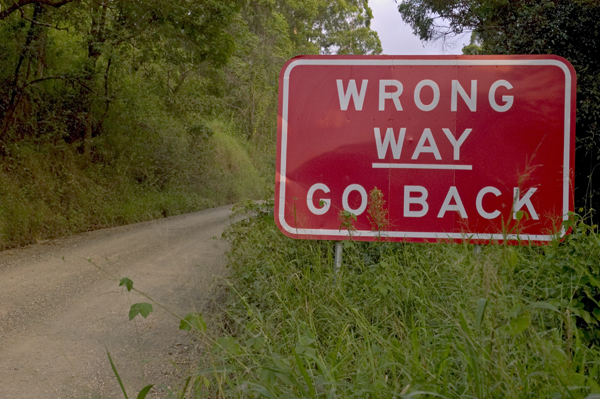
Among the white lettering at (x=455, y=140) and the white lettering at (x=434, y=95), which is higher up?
the white lettering at (x=434, y=95)

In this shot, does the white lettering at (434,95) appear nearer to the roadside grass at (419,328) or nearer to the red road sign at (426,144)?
the red road sign at (426,144)

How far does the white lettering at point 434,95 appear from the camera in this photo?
374 centimetres

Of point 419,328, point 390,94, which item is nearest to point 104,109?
point 390,94

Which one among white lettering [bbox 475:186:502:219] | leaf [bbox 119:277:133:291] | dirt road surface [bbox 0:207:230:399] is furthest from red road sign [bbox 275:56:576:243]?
leaf [bbox 119:277:133:291]

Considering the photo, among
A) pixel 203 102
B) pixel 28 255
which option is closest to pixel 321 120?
pixel 28 255

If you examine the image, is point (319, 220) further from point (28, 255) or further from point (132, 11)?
point (132, 11)

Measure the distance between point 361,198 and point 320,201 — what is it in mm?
287

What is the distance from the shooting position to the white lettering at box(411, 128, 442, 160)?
3.73 meters

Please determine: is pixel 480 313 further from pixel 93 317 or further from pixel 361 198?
pixel 93 317

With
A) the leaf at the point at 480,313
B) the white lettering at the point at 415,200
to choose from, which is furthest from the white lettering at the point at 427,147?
the leaf at the point at 480,313

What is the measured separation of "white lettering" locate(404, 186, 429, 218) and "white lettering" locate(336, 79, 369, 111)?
668 mm

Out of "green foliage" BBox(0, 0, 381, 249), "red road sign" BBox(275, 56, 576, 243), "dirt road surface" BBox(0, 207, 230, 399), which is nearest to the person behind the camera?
"dirt road surface" BBox(0, 207, 230, 399)

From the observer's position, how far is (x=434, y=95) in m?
3.75

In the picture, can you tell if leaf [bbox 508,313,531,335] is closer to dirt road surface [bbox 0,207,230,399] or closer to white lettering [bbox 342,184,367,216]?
dirt road surface [bbox 0,207,230,399]
